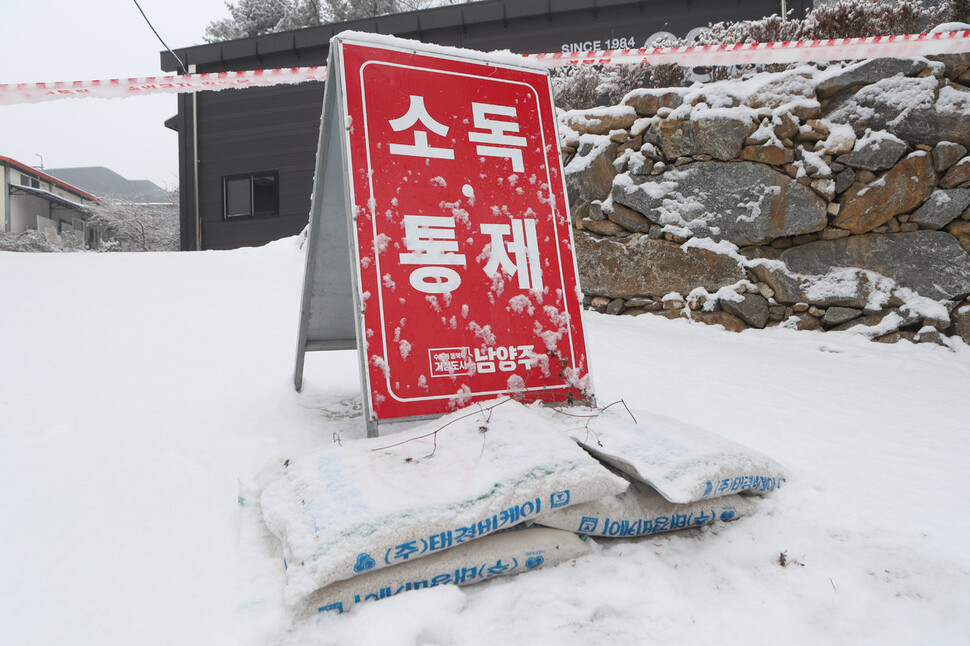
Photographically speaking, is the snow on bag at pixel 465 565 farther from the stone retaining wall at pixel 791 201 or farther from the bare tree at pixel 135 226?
the bare tree at pixel 135 226

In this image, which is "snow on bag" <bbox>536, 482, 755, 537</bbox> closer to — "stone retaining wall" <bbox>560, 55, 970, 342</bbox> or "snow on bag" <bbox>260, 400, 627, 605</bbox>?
"snow on bag" <bbox>260, 400, 627, 605</bbox>

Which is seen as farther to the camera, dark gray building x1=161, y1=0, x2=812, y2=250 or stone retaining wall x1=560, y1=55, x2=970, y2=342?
dark gray building x1=161, y1=0, x2=812, y2=250

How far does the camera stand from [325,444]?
2.10 metres

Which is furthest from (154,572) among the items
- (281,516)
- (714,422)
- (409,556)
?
(714,422)

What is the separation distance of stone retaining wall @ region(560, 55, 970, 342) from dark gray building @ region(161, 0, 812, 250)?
17.3 ft

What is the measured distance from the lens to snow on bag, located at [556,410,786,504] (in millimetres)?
Result: 1508

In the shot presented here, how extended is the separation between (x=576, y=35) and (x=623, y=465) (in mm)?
9742

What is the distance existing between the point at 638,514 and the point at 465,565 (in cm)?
53

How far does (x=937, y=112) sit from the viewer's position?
436cm

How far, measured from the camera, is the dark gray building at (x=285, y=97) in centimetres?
941

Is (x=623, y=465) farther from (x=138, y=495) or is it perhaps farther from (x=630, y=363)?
(x=630, y=363)

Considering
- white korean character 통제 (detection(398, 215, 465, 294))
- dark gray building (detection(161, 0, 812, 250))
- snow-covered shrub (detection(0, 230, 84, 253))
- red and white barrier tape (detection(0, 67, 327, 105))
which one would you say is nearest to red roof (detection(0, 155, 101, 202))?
snow-covered shrub (detection(0, 230, 84, 253))

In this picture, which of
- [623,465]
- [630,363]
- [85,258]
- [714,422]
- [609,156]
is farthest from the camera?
[85,258]

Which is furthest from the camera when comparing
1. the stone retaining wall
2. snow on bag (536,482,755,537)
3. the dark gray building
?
the dark gray building
